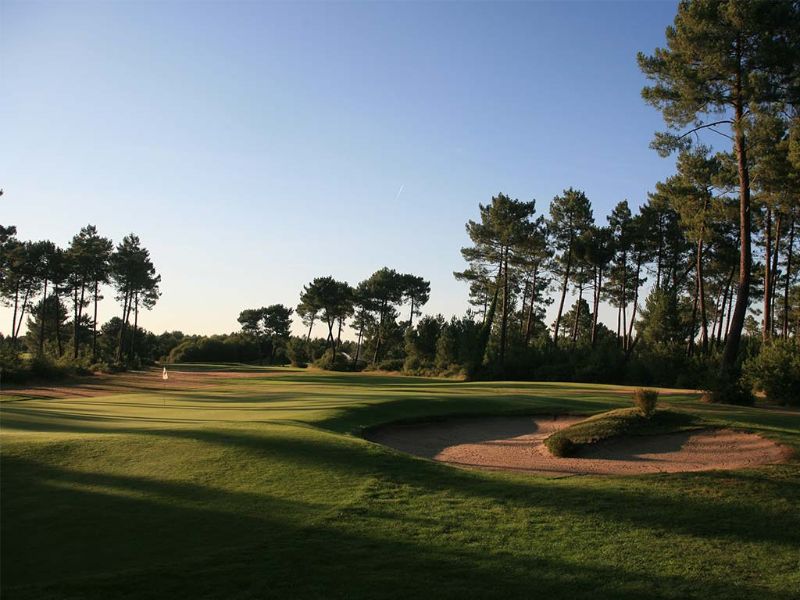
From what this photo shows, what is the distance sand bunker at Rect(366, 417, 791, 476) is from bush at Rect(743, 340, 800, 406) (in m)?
12.3

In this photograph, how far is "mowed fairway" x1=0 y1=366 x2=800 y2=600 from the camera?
649cm

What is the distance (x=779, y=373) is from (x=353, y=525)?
80.4 feet

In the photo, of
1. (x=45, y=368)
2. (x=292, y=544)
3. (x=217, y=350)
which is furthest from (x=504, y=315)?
(x=217, y=350)

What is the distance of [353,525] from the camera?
8.18 m

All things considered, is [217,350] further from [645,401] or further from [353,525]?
[353,525]

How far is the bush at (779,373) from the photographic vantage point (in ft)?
83.7

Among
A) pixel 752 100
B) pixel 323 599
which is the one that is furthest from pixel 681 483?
pixel 752 100

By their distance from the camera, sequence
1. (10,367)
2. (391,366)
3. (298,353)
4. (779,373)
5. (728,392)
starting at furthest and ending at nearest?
Answer: 1. (298,353)
2. (391,366)
3. (10,367)
4. (779,373)
5. (728,392)

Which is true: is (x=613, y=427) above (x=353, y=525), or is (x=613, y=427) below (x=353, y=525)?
above

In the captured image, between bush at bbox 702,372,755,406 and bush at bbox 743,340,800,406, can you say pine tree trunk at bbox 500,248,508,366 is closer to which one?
bush at bbox 743,340,800,406

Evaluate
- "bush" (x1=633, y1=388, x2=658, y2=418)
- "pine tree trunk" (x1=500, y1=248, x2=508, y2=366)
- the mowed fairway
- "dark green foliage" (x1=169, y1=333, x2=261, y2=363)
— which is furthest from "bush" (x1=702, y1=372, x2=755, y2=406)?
"dark green foliage" (x1=169, y1=333, x2=261, y2=363)

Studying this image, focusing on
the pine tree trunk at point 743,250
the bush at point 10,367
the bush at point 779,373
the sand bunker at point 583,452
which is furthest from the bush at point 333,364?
the sand bunker at point 583,452

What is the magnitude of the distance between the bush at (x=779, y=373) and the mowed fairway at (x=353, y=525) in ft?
51.3

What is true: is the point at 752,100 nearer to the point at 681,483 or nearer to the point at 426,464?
the point at 681,483
